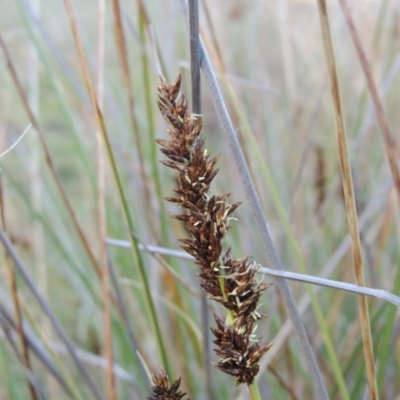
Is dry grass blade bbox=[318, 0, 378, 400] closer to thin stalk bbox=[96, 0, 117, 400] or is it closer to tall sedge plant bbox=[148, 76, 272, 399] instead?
tall sedge plant bbox=[148, 76, 272, 399]

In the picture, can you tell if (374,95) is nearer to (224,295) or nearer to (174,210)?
(224,295)

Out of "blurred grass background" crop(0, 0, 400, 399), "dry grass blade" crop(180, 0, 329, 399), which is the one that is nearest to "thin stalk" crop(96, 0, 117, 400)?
"blurred grass background" crop(0, 0, 400, 399)

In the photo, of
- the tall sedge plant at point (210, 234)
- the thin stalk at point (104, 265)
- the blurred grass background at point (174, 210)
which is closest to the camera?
the tall sedge plant at point (210, 234)

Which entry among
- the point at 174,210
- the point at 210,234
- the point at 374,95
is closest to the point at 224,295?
the point at 210,234

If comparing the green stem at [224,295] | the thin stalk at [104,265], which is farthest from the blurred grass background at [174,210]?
the green stem at [224,295]

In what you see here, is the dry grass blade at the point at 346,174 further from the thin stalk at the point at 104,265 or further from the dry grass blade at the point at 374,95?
the thin stalk at the point at 104,265
